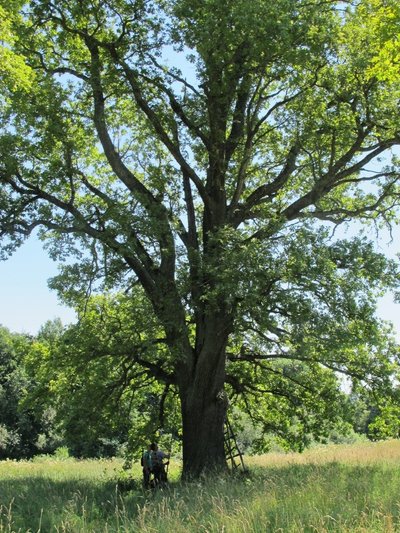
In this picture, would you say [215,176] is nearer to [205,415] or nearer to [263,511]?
[205,415]

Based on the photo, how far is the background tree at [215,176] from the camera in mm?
13578

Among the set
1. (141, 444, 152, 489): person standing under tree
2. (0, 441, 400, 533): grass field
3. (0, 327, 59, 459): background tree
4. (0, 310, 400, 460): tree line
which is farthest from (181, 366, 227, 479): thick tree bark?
(0, 327, 59, 459): background tree

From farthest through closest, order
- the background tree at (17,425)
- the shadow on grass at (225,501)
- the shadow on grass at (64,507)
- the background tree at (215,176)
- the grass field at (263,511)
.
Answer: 1. the background tree at (17,425)
2. the background tree at (215,176)
3. the shadow on grass at (64,507)
4. the shadow on grass at (225,501)
5. the grass field at (263,511)

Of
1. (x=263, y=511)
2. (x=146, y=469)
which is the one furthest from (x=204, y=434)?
(x=263, y=511)

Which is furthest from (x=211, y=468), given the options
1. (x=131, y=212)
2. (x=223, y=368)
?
(x=131, y=212)

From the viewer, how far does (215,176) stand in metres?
17.2

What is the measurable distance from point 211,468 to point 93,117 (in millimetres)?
10180

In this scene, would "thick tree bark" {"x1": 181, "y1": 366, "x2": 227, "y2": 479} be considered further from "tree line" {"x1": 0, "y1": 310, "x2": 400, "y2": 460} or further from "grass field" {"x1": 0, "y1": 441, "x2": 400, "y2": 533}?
"grass field" {"x1": 0, "y1": 441, "x2": 400, "y2": 533}

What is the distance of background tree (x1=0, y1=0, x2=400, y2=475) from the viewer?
1358cm

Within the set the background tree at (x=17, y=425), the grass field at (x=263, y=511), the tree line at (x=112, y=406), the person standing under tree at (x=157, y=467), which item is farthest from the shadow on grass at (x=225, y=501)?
the background tree at (x=17, y=425)

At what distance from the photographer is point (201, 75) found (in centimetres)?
1520

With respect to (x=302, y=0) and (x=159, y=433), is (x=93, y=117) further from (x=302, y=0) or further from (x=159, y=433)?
(x=159, y=433)

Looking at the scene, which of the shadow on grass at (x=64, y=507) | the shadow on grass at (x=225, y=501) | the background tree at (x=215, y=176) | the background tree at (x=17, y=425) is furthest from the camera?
the background tree at (x=17, y=425)

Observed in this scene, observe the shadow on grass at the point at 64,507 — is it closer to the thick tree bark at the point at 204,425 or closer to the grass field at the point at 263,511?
the grass field at the point at 263,511
